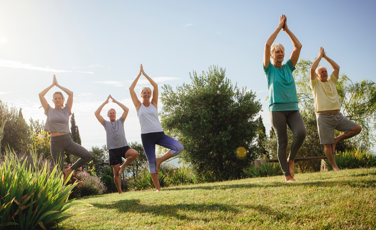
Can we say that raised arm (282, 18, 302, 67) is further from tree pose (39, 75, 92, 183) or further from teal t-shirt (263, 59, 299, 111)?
tree pose (39, 75, 92, 183)

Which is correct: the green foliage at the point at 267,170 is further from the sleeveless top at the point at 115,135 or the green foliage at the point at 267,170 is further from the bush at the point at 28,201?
the bush at the point at 28,201

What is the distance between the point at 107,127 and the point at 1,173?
13.5 ft

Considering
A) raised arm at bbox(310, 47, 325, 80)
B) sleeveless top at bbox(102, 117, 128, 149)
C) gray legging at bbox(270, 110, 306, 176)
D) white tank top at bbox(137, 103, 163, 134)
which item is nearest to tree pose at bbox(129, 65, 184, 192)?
white tank top at bbox(137, 103, 163, 134)

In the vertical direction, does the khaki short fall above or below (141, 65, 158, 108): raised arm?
below

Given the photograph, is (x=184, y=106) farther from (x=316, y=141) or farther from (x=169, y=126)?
(x=316, y=141)

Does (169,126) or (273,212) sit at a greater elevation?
(169,126)

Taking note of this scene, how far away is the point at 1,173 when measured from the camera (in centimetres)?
286

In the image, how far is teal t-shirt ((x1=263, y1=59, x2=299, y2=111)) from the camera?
4.43 metres

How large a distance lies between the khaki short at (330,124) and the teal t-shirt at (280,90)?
89.3 inches

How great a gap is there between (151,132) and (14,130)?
16698 mm

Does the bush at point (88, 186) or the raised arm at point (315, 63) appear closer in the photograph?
the raised arm at point (315, 63)

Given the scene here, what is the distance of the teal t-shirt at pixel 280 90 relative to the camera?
4426 mm

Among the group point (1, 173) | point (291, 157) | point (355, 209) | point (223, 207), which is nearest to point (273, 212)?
point (223, 207)

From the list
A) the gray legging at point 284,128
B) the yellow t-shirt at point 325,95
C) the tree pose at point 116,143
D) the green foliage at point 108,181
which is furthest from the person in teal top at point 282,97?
the green foliage at point 108,181
